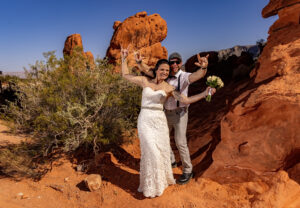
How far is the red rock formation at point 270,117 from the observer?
254 centimetres

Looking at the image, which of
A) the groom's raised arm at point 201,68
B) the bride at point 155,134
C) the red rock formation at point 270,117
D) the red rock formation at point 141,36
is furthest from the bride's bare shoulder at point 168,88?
the red rock formation at point 141,36

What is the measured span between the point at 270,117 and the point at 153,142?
5.25 feet

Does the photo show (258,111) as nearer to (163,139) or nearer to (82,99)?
(163,139)

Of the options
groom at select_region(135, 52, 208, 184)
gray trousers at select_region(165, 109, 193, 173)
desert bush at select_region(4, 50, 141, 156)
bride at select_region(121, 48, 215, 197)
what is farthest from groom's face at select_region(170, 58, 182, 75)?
desert bush at select_region(4, 50, 141, 156)

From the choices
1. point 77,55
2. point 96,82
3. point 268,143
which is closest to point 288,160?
point 268,143

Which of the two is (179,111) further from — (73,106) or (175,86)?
(73,106)

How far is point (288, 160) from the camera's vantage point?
257 centimetres

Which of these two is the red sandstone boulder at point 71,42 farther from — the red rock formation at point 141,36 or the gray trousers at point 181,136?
the gray trousers at point 181,136

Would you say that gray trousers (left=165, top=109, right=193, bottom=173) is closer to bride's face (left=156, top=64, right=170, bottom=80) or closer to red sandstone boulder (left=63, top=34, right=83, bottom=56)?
bride's face (left=156, top=64, right=170, bottom=80)

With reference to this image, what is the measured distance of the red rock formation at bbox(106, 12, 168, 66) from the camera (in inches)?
705

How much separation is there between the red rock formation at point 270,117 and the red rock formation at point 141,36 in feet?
49.3

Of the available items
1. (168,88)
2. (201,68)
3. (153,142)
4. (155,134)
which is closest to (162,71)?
(168,88)

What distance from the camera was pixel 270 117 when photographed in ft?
8.77

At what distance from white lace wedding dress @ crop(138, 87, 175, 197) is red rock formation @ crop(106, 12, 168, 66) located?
1519 centimetres
